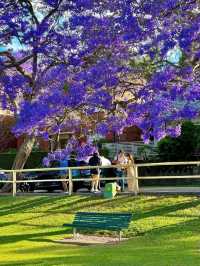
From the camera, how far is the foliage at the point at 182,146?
44.3 meters

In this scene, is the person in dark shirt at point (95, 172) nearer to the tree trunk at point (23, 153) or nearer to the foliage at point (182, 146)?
the tree trunk at point (23, 153)

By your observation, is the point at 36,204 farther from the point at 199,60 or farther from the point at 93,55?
the point at 199,60

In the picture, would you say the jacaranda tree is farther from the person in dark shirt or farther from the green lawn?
the person in dark shirt

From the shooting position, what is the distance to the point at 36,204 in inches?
962

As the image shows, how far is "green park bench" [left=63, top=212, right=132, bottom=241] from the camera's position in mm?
17156

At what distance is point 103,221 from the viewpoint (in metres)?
17.8

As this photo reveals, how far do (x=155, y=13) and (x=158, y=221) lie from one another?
785 centimetres

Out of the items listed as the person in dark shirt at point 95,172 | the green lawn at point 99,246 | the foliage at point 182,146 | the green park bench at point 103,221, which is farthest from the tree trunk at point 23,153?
the foliage at point 182,146

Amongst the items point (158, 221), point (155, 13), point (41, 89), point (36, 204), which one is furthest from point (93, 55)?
point (36, 204)

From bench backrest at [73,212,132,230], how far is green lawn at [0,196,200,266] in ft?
1.97

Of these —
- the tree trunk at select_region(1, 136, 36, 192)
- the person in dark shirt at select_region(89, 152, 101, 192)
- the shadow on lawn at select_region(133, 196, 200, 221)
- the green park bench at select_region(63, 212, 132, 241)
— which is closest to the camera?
the green park bench at select_region(63, 212, 132, 241)

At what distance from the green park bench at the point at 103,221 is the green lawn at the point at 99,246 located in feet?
1.85

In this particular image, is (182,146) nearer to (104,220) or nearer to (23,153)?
(23,153)

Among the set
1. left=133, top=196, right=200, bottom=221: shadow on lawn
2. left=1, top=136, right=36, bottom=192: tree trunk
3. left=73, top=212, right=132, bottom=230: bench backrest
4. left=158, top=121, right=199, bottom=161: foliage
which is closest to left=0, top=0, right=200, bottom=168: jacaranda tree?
left=73, top=212, right=132, bottom=230: bench backrest
